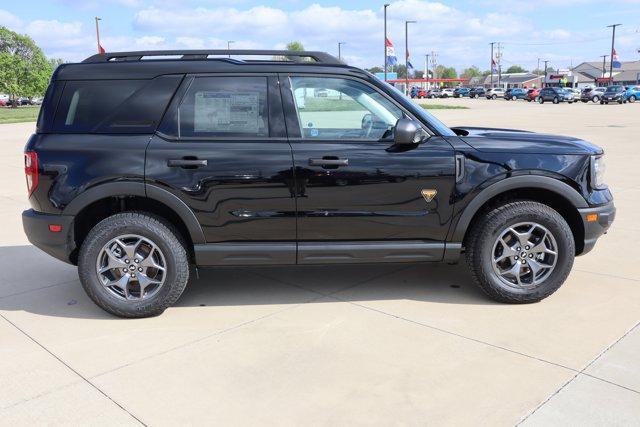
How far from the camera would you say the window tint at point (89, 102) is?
13.3 ft

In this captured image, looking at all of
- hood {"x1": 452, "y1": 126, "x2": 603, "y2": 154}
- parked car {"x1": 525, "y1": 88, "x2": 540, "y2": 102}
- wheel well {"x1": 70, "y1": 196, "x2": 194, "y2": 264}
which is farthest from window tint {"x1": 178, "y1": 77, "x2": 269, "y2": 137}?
parked car {"x1": 525, "y1": 88, "x2": 540, "y2": 102}

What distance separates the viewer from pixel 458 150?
412cm

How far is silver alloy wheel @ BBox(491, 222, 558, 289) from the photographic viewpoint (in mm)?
4237

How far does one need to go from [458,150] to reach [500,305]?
4.03 ft

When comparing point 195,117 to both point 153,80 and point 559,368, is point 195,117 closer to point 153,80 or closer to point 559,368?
point 153,80

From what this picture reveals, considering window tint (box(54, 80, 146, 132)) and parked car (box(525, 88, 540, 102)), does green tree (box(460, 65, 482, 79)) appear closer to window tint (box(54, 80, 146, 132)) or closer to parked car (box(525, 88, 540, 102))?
parked car (box(525, 88, 540, 102))

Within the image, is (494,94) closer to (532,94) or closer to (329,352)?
(532,94)

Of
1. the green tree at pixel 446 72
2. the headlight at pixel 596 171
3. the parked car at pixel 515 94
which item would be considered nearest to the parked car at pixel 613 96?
the parked car at pixel 515 94

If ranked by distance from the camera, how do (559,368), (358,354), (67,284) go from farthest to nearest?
(67,284), (358,354), (559,368)

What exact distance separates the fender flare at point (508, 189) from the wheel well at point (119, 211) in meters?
2.01

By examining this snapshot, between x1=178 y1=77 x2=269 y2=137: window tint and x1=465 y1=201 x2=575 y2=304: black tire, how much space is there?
1.75m

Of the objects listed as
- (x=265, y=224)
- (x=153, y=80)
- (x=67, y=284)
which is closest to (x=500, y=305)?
(x=265, y=224)

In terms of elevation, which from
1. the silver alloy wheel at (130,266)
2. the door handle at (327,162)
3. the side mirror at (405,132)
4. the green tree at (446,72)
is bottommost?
the silver alloy wheel at (130,266)

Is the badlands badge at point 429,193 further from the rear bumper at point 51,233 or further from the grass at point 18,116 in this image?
the grass at point 18,116
